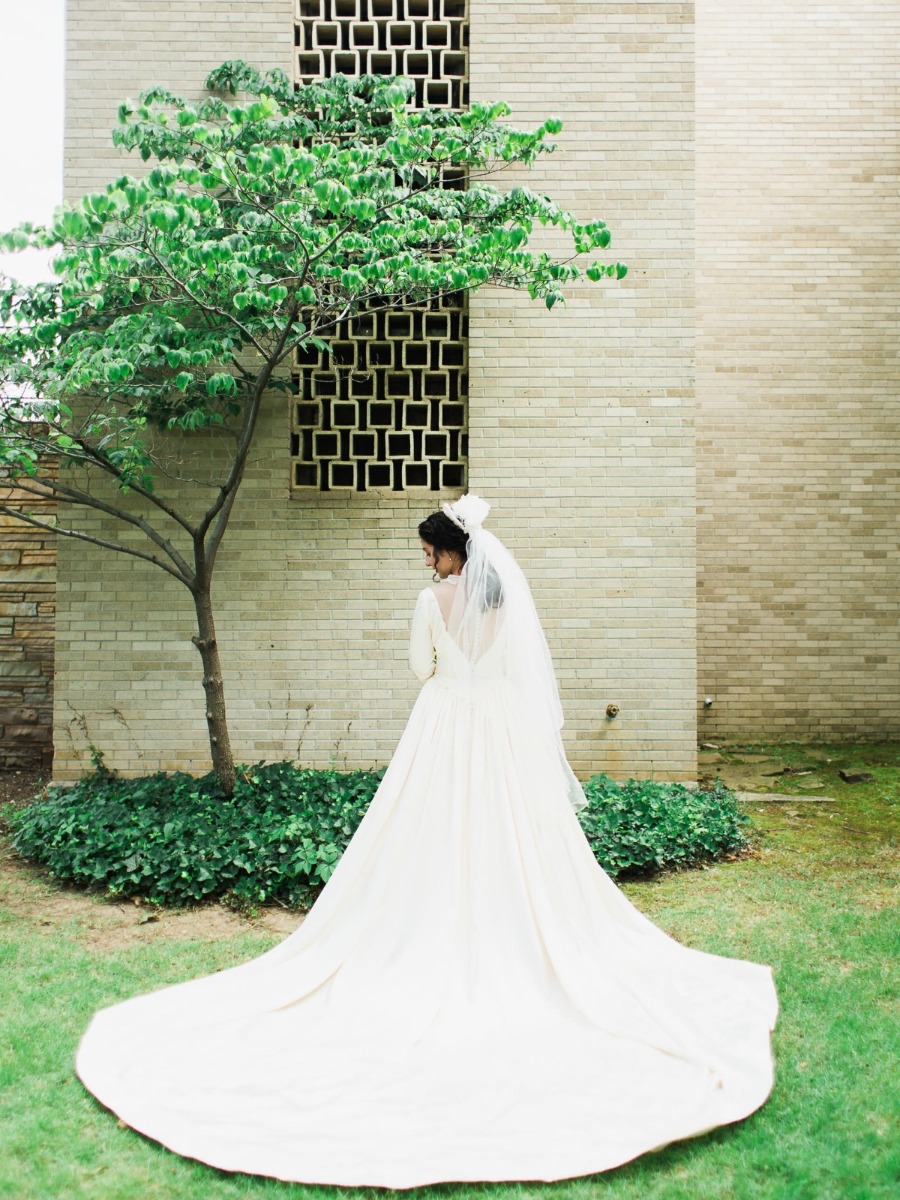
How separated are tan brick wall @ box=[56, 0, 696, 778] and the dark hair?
294cm

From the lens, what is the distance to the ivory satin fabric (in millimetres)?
2762

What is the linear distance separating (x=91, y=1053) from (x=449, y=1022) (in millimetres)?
1243

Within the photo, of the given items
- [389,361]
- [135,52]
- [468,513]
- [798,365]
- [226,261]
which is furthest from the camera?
[798,365]

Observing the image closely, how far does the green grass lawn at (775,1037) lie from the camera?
2.65m

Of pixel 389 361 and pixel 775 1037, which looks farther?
pixel 389 361

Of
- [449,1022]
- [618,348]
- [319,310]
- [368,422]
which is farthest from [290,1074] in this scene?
[618,348]

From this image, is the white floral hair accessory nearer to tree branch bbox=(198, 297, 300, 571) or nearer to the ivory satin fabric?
the ivory satin fabric

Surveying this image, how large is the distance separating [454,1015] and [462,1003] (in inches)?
2.9

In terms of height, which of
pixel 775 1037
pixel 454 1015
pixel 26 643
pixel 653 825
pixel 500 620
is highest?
pixel 500 620

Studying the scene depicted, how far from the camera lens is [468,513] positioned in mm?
3865

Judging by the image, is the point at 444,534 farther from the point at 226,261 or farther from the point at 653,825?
the point at 653,825

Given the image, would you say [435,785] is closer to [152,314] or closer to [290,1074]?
[290,1074]

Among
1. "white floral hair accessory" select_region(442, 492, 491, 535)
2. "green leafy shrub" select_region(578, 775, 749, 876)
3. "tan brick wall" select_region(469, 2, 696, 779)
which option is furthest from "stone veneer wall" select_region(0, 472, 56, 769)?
"white floral hair accessory" select_region(442, 492, 491, 535)

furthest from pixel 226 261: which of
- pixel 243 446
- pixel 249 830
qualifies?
pixel 249 830
